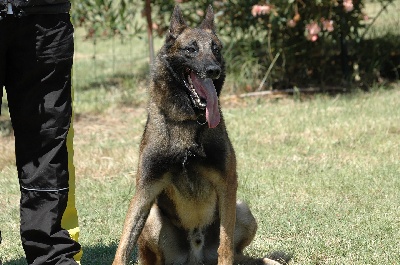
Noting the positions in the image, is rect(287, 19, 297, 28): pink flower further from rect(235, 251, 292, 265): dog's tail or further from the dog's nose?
the dog's nose

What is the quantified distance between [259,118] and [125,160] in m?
2.15

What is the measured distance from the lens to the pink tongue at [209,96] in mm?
4559

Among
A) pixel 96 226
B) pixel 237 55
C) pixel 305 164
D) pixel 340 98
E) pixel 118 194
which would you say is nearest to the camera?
pixel 96 226

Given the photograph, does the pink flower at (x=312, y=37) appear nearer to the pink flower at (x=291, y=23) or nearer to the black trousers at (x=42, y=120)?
the pink flower at (x=291, y=23)

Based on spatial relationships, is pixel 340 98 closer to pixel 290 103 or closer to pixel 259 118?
pixel 290 103

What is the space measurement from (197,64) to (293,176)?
265cm

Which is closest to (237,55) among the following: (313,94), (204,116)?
(313,94)

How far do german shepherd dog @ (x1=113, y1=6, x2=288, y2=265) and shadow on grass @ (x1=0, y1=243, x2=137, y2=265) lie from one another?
0.37 m

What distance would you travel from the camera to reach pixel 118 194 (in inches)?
262

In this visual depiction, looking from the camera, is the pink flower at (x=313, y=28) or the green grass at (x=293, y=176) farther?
the pink flower at (x=313, y=28)

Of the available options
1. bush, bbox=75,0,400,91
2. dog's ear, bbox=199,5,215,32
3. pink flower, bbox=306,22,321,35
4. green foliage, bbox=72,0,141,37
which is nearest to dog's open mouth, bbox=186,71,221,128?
dog's ear, bbox=199,5,215,32

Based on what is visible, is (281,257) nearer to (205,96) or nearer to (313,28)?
(205,96)

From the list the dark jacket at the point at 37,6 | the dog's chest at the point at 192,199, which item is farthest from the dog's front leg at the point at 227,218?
the dark jacket at the point at 37,6

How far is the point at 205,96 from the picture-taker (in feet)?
15.1
